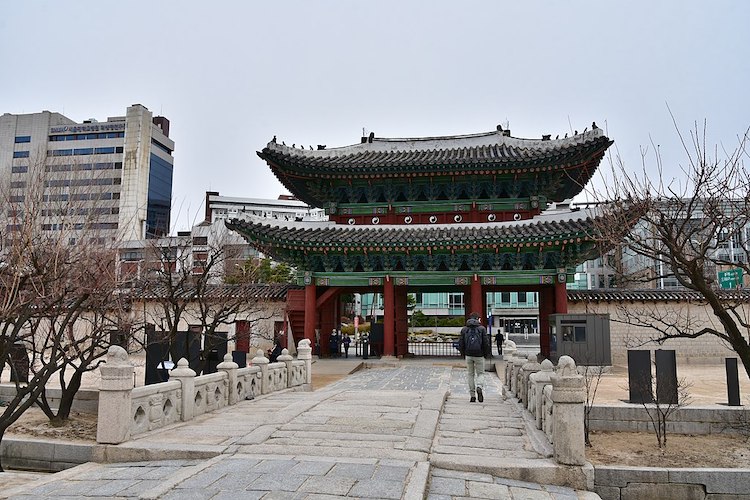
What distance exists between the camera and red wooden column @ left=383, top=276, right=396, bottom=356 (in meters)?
23.6

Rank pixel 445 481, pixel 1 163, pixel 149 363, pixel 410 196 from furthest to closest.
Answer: pixel 1 163 < pixel 410 196 < pixel 149 363 < pixel 445 481

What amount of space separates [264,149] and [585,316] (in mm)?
14568

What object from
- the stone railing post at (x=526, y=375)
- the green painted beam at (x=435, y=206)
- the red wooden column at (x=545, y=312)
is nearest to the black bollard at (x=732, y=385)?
the stone railing post at (x=526, y=375)

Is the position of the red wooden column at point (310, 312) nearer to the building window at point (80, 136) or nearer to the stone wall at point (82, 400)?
the stone wall at point (82, 400)

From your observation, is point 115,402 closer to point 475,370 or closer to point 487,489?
point 487,489

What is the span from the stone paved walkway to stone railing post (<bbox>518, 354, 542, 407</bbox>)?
0.42 m

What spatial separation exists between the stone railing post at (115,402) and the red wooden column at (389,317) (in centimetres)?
1567

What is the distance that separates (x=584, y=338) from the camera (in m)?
19.3

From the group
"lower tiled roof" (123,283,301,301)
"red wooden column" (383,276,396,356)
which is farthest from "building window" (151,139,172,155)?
"red wooden column" (383,276,396,356)

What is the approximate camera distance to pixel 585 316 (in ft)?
63.3

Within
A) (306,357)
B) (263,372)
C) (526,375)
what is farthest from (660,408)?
(306,357)

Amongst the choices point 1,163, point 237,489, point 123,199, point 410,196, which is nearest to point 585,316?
point 410,196

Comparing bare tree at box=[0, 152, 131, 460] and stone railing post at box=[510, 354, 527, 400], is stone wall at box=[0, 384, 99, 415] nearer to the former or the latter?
bare tree at box=[0, 152, 131, 460]

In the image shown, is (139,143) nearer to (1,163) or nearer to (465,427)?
(1,163)
